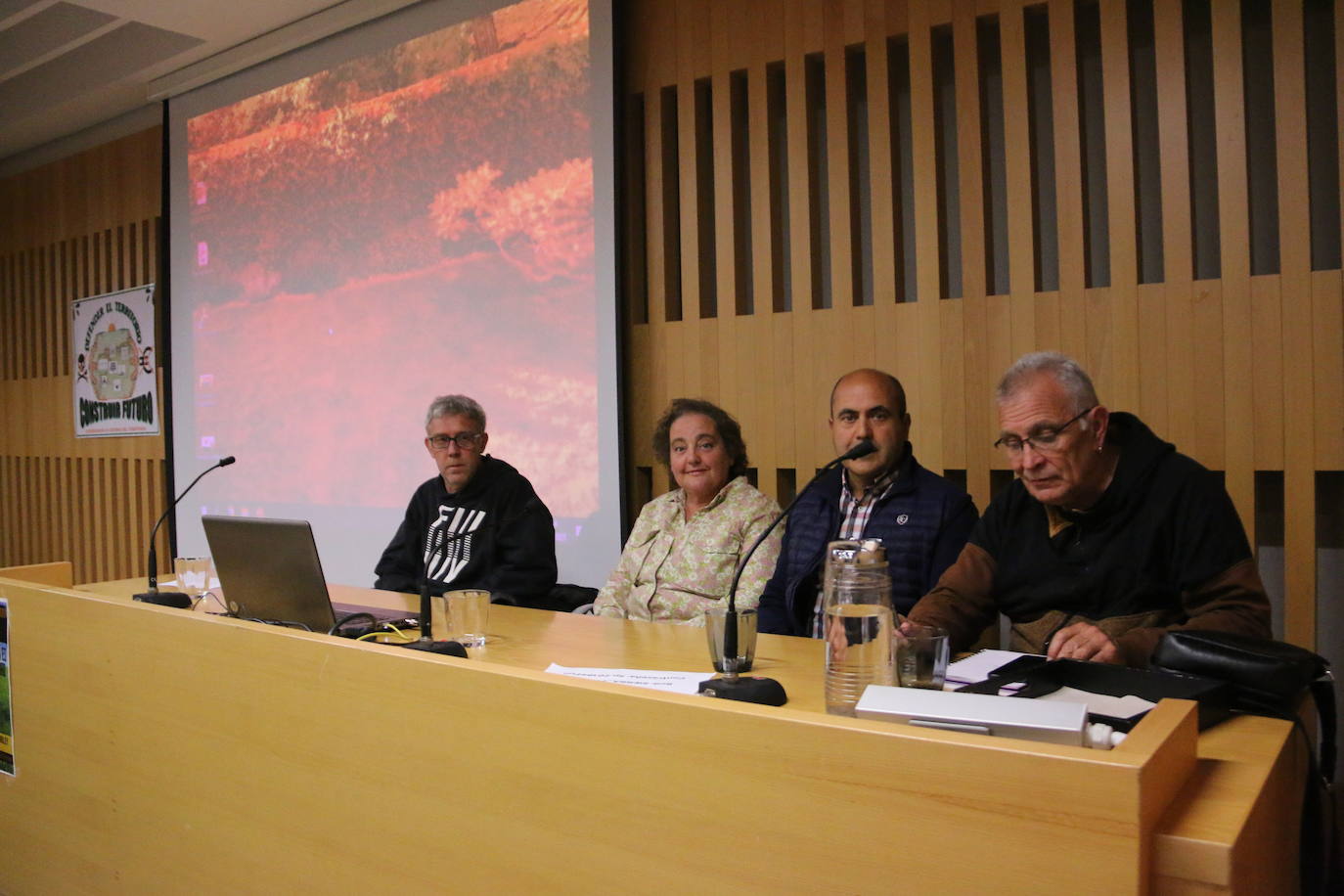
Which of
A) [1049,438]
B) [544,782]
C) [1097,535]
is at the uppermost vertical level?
[1049,438]

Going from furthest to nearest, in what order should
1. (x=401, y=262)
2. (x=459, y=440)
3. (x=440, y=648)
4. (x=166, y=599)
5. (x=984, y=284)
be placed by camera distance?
(x=401, y=262) < (x=459, y=440) < (x=984, y=284) < (x=166, y=599) < (x=440, y=648)

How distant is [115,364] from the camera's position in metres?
6.31

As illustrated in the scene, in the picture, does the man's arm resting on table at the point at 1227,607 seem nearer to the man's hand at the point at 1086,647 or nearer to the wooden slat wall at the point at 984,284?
the man's hand at the point at 1086,647

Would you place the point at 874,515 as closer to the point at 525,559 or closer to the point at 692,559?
the point at 692,559

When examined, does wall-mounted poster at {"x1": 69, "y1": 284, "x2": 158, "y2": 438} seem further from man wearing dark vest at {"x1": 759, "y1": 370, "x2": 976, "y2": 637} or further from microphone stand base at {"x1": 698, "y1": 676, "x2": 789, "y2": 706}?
microphone stand base at {"x1": 698, "y1": 676, "x2": 789, "y2": 706}

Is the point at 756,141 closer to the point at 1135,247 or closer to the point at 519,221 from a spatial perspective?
the point at 519,221

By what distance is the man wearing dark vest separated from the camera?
2.52 meters

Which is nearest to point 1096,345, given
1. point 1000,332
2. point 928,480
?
point 1000,332

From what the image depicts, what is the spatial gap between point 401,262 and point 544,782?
3800 mm

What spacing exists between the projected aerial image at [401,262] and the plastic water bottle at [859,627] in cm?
263

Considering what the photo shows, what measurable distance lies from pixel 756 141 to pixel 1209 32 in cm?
144

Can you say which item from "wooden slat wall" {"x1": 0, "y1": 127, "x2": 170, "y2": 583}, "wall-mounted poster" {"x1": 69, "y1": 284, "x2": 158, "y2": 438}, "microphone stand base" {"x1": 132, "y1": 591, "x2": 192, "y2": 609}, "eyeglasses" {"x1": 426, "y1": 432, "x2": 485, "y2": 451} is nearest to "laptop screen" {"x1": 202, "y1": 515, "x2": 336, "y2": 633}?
"microphone stand base" {"x1": 132, "y1": 591, "x2": 192, "y2": 609}

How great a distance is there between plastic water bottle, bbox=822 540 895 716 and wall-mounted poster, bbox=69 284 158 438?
18.7 feet

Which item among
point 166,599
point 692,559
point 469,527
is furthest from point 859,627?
point 469,527
